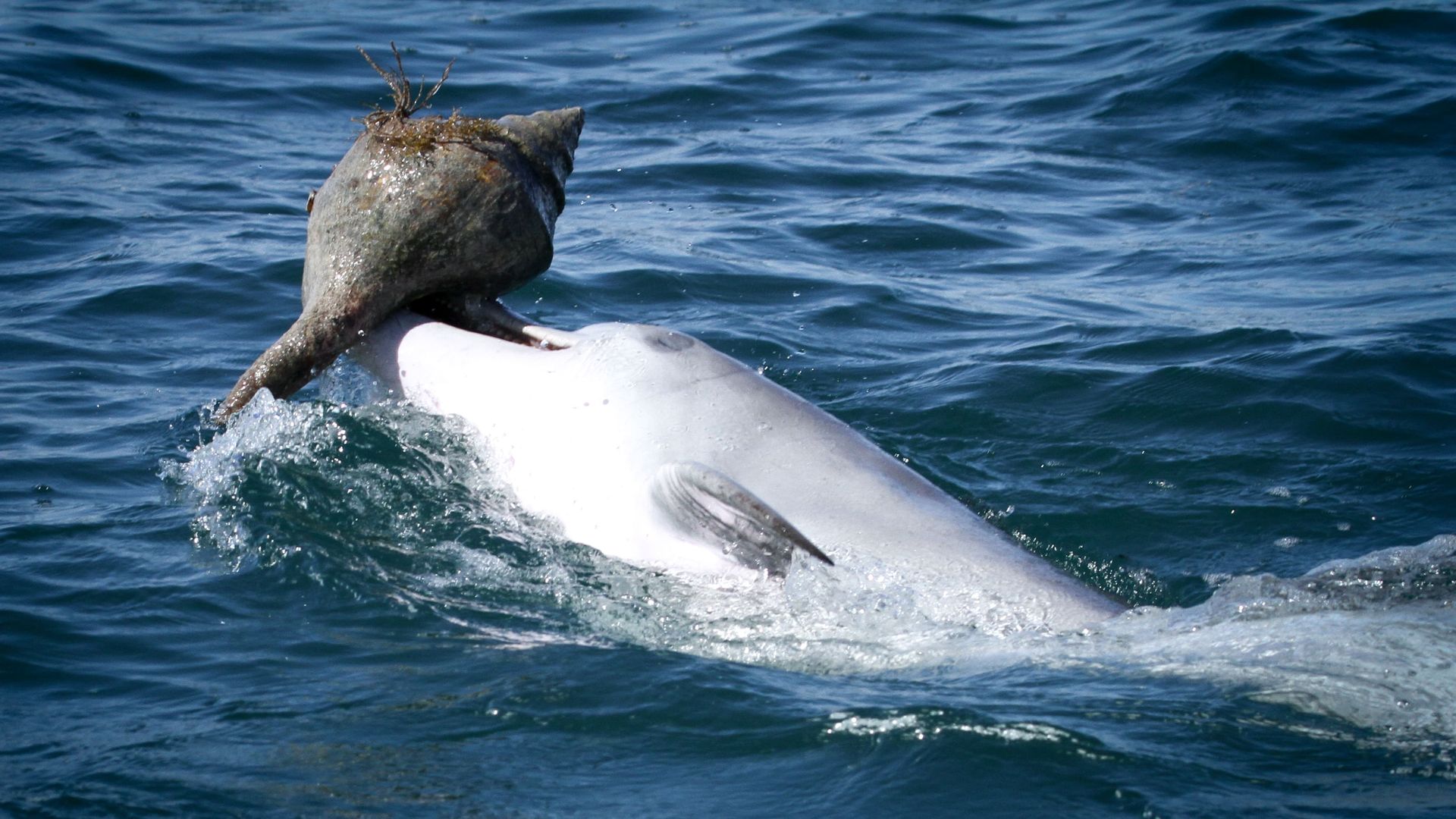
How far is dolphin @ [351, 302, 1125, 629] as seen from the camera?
5.93 meters

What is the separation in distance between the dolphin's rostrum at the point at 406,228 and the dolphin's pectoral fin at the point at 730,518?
1537 millimetres

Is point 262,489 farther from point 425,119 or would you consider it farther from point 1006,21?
point 1006,21

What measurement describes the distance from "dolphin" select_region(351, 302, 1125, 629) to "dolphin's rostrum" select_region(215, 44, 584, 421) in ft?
0.87

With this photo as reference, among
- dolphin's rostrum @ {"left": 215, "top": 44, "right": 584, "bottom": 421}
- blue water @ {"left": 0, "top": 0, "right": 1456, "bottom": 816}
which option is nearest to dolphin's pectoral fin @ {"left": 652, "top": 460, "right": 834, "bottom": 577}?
blue water @ {"left": 0, "top": 0, "right": 1456, "bottom": 816}

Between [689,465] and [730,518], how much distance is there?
30cm

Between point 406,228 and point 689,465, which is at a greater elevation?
point 406,228

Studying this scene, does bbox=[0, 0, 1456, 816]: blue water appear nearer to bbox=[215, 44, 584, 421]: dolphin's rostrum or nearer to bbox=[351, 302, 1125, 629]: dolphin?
bbox=[351, 302, 1125, 629]: dolphin

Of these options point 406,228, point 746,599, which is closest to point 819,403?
point 406,228

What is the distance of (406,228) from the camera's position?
6840 millimetres

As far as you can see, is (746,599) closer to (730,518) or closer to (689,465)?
(730,518)

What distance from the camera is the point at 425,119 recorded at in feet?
23.1

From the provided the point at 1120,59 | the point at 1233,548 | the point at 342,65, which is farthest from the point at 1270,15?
the point at 1233,548

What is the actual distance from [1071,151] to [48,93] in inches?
405

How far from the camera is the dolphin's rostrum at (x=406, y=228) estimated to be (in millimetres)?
6848
